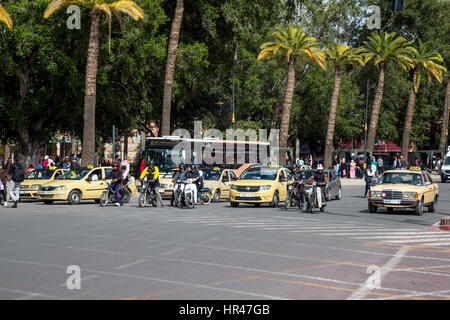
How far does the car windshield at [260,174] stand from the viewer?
2666cm

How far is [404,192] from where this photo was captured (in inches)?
894

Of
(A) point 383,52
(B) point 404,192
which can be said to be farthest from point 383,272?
(A) point 383,52

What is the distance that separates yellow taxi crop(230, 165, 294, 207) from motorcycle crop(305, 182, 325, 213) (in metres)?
2.52

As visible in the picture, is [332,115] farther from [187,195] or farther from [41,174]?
[187,195]

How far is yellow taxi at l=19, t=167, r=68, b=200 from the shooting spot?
28234 mm

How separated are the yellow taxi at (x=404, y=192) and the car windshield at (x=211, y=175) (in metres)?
8.26

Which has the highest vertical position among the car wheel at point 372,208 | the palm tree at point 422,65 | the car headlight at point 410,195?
the palm tree at point 422,65

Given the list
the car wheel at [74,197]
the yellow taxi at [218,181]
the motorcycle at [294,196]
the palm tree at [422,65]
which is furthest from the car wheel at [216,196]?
the palm tree at [422,65]

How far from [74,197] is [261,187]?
24.5 ft

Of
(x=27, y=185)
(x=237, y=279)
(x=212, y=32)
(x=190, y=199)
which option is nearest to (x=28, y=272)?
(x=237, y=279)

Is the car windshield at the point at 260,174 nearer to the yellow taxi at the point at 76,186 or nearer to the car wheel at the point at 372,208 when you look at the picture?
the car wheel at the point at 372,208

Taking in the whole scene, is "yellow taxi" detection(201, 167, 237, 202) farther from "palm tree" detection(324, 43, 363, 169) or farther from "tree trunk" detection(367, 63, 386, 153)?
"tree trunk" detection(367, 63, 386, 153)

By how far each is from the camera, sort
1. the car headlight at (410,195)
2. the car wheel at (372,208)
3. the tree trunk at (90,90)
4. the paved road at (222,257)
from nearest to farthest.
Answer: the paved road at (222,257) < the car headlight at (410,195) < the car wheel at (372,208) < the tree trunk at (90,90)

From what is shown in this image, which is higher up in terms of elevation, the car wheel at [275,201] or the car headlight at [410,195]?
the car headlight at [410,195]
